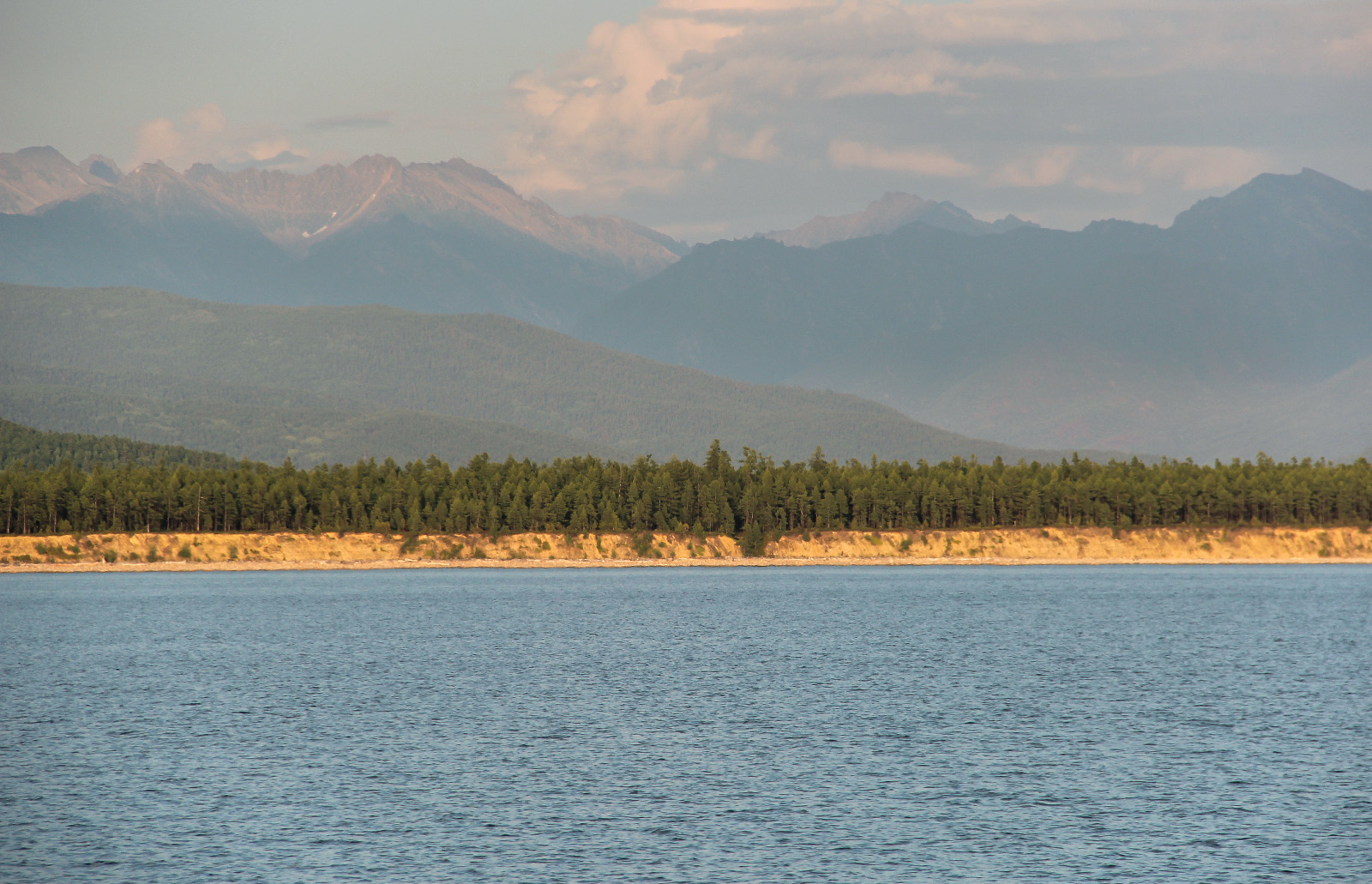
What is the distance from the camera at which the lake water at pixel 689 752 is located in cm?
4009

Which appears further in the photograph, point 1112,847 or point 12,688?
point 12,688

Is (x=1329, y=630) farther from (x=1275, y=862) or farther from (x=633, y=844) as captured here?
(x=633, y=844)

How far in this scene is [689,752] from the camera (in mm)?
56000

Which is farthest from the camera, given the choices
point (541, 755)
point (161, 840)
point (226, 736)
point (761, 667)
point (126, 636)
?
point (126, 636)

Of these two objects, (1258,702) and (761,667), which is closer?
(1258,702)

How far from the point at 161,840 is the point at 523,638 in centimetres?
6224

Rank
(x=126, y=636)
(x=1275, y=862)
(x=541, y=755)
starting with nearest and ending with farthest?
(x=1275, y=862), (x=541, y=755), (x=126, y=636)

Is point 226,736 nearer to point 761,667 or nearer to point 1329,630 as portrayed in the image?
point 761,667

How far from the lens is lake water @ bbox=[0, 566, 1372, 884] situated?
40094 mm

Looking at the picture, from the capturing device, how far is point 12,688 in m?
78.0

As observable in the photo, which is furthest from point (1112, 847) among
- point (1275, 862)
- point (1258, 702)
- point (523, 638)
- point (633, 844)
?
Result: point (523, 638)

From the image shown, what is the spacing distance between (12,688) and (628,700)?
1416 inches

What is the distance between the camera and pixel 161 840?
4212cm

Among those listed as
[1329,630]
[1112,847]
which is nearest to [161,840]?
[1112,847]
